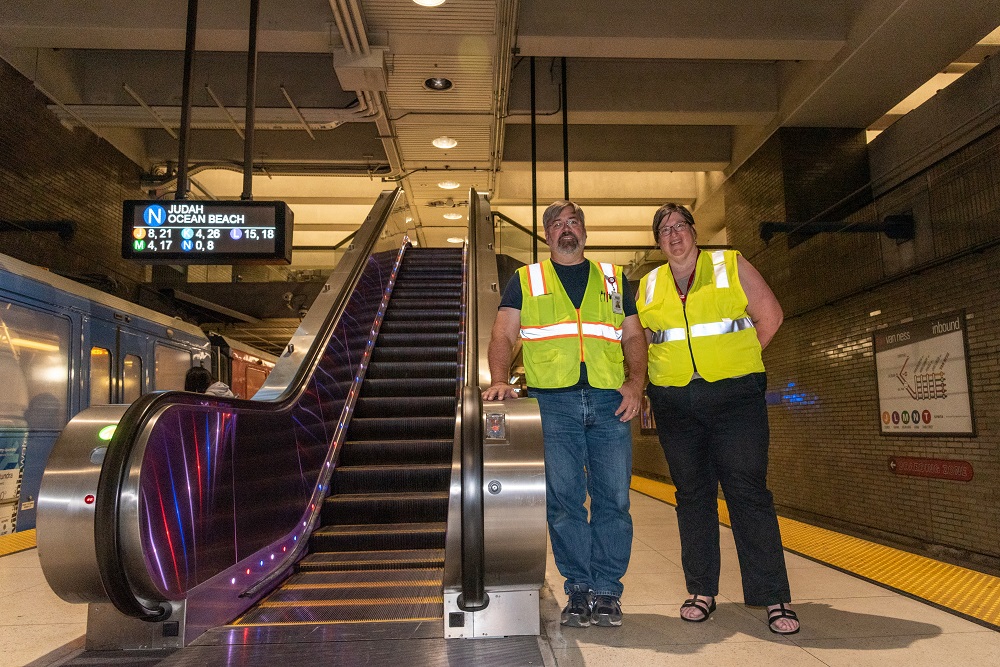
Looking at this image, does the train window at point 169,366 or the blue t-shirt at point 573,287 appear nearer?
the blue t-shirt at point 573,287

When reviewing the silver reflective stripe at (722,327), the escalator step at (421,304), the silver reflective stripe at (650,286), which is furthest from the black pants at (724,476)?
the escalator step at (421,304)

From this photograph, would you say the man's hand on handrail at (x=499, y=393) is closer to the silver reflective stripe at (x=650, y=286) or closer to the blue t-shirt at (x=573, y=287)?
the blue t-shirt at (x=573, y=287)

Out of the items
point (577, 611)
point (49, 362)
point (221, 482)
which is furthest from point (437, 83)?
point (577, 611)

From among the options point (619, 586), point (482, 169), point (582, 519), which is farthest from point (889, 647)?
point (482, 169)

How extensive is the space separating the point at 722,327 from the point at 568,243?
774 millimetres

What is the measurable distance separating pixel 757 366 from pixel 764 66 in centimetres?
720

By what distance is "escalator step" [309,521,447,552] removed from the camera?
4.33 m

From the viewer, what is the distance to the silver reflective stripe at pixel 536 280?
3321 mm

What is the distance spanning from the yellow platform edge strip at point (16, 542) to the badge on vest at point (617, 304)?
4.77 metres

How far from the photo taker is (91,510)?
2875mm

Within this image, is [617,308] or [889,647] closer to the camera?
[889,647]

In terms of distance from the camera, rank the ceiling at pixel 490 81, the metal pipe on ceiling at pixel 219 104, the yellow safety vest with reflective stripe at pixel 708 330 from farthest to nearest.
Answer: the metal pipe on ceiling at pixel 219 104
the ceiling at pixel 490 81
the yellow safety vest with reflective stripe at pixel 708 330

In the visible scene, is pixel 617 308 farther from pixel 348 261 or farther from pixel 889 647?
pixel 348 261

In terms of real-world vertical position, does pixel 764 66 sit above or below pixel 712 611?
above
